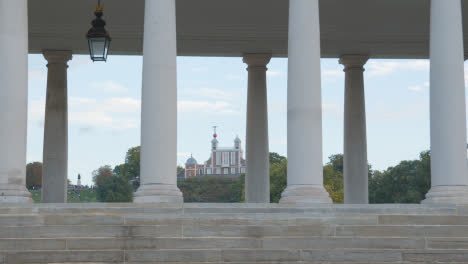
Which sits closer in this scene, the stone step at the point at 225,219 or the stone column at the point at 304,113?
the stone step at the point at 225,219

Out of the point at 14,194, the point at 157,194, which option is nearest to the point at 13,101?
the point at 14,194

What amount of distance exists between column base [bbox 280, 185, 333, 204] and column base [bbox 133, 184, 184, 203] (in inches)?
898

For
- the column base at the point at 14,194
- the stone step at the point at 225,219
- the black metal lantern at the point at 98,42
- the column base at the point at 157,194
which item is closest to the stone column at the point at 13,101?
the column base at the point at 14,194

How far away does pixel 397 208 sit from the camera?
150 metres

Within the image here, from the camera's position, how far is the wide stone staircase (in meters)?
138

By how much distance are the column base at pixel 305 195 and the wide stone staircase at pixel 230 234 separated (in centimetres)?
701

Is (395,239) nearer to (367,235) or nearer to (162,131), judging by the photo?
(367,235)

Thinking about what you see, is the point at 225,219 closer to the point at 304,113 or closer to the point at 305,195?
the point at 305,195

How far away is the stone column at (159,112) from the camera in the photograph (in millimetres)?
157125

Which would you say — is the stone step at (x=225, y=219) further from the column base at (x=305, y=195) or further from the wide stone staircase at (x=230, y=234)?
the column base at (x=305, y=195)

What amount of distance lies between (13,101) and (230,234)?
5491 centimetres

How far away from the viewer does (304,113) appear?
162 m

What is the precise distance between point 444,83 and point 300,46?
32848 mm

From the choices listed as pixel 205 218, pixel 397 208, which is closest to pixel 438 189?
pixel 397 208
